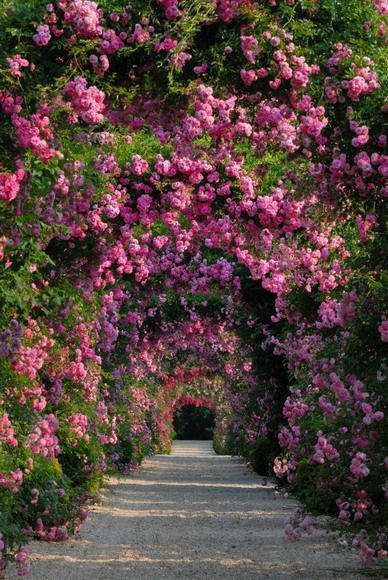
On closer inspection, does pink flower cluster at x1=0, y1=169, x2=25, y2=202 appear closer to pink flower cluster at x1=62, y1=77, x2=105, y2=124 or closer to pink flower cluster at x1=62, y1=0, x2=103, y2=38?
pink flower cluster at x1=62, y1=77, x2=105, y2=124

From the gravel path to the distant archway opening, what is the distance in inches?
1972

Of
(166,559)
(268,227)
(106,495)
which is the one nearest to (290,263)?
(268,227)

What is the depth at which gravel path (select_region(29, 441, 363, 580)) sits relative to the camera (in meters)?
8.81

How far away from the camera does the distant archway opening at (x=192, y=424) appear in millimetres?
68438

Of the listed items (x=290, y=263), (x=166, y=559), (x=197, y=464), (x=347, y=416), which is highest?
(x=290, y=263)

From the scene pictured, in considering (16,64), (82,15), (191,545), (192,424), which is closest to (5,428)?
(16,64)

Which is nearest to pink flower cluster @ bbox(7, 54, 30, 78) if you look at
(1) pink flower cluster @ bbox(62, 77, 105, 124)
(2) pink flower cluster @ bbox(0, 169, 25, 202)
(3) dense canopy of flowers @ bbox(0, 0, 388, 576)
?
(3) dense canopy of flowers @ bbox(0, 0, 388, 576)

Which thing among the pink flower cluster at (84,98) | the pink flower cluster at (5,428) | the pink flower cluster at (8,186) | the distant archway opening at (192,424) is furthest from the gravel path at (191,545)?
the distant archway opening at (192,424)

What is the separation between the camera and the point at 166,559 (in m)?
9.84

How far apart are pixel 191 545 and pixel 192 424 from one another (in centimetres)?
6094

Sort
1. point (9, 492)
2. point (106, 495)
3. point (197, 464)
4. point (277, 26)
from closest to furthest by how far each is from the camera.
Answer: point (277, 26) → point (9, 492) → point (106, 495) → point (197, 464)

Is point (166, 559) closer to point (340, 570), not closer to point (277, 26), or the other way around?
point (340, 570)

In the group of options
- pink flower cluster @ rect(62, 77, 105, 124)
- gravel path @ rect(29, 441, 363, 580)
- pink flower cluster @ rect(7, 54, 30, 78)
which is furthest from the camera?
gravel path @ rect(29, 441, 363, 580)

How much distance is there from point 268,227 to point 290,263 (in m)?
0.46
